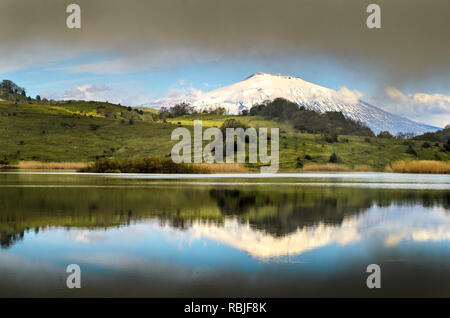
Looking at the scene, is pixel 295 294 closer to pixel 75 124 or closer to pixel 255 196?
pixel 255 196

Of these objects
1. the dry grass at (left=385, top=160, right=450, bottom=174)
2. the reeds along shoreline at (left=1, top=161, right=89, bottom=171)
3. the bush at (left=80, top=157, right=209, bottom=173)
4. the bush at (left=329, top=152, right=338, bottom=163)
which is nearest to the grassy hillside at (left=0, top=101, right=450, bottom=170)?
the bush at (left=329, top=152, right=338, bottom=163)

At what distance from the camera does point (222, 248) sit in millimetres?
10906

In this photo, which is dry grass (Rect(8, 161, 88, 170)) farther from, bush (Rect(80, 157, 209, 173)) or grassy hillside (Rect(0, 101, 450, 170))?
bush (Rect(80, 157, 209, 173))

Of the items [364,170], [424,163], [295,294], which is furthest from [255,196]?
[364,170]

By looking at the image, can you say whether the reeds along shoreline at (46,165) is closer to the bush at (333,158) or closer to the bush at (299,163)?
the bush at (299,163)

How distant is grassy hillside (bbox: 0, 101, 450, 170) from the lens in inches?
3063

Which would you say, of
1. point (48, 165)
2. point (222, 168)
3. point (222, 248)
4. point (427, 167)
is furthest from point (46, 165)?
point (222, 248)

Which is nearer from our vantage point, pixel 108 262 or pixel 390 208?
pixel 108 262

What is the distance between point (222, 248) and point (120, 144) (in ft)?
264

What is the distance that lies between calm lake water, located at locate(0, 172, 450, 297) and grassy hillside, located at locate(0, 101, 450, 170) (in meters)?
57.4

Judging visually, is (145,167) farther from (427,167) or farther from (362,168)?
(362,168)

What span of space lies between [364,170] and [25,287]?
2819 inches

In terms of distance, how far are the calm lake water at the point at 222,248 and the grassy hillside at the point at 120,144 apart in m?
57.4
